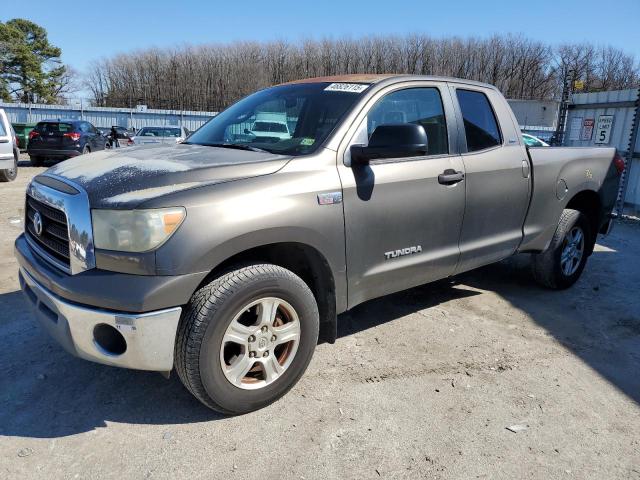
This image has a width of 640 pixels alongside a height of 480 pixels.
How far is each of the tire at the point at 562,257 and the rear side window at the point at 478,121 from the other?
48.1 inches

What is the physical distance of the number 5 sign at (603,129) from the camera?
10.1 m

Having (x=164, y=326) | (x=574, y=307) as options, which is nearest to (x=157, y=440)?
(x=164, y=326)

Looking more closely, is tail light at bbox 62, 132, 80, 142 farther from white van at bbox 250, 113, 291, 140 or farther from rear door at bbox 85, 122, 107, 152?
white van at bbox 250, 113, 291, 140

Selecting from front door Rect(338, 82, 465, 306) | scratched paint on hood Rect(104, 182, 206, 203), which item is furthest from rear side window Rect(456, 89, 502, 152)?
scratched paint on hood Rect(104, 182, 206, 203)

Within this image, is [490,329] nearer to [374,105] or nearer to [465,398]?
[465,398]

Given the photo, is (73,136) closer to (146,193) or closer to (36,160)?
(36,160)

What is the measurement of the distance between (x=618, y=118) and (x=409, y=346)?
28.4 ft

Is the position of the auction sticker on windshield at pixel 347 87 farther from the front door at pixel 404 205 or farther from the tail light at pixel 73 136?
the tail light at pixel 73 136

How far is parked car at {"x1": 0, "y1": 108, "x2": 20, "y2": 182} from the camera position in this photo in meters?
11.5

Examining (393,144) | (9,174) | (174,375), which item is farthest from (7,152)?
(393,144)

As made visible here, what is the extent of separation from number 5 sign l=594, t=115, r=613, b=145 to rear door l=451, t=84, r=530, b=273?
720cm

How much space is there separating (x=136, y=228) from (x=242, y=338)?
2.56 ft

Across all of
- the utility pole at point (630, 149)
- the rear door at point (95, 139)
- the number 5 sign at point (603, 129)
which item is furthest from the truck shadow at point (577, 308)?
the rear door at point (95, 139)

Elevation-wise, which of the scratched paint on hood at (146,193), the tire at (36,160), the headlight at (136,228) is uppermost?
the scratched paint on hood at (146,193)
